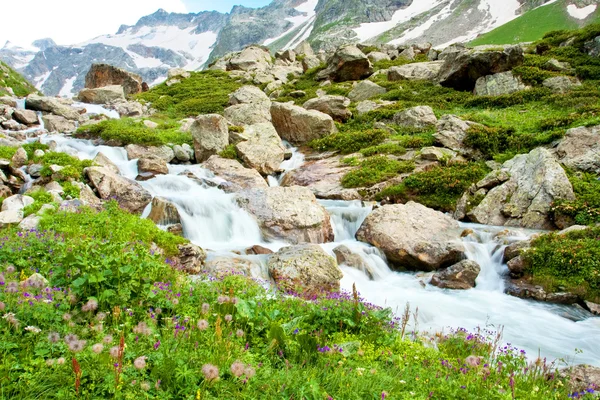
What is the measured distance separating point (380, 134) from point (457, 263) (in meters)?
12.8

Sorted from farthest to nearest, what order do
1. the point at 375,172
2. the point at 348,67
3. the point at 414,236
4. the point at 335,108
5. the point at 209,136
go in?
the point at 348,67 → the point at 335,108 → the point at 209,136 → the point at 375,172 → the point at 414,236

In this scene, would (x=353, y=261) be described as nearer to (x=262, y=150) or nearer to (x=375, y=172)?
(x=375, y=172)

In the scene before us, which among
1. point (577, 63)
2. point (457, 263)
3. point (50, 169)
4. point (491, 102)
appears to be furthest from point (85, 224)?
point (577, 63)

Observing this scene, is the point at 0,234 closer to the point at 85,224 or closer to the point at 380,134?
the point at 85,224

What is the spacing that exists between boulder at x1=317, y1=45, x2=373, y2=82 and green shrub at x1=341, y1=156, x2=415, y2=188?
2526cm

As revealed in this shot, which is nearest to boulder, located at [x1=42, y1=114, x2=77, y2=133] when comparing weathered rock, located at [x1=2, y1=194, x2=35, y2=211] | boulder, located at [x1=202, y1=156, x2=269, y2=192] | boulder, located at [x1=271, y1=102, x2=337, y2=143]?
boulder, located at [x1=202, y1=156, x2=269, y2=192]

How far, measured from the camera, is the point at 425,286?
398 inches

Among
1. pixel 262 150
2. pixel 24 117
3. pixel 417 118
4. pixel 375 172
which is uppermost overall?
pixel 24 117

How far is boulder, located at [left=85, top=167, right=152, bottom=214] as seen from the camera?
12500mm

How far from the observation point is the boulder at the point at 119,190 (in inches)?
492

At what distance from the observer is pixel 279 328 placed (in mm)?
4246

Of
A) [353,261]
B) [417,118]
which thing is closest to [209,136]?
[353,261]

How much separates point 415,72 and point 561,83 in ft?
45.4

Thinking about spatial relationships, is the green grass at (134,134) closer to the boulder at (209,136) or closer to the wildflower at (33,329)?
the boulder at (209,136)
